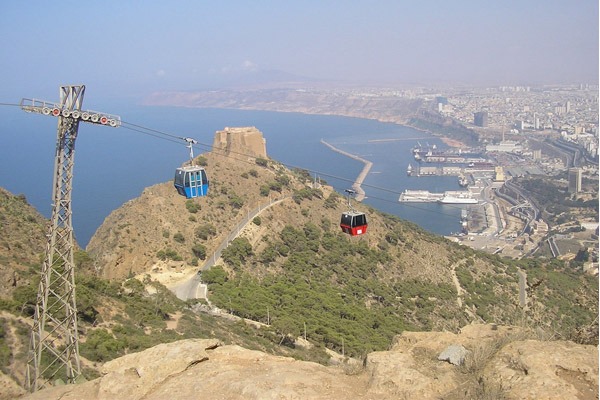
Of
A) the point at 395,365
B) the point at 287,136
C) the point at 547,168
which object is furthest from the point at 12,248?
the point at 287,136

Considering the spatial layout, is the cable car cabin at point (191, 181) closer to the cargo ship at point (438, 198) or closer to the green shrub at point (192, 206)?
the green shrub at point (192, 206)

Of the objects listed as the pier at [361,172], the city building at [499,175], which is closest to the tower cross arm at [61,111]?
the pier at [361,172]

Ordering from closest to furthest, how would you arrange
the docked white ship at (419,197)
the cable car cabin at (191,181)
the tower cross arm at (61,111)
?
the tower cross arm at (61,111) → the cable car cabin at (191,181) → the docked white ship at (419,197)

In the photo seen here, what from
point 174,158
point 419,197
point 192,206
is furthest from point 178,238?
point 174,158

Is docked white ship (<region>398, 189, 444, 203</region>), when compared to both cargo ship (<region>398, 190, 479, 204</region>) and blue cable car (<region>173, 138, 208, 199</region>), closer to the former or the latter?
cargo ship (<region>398, 190, 479, 204</region>)

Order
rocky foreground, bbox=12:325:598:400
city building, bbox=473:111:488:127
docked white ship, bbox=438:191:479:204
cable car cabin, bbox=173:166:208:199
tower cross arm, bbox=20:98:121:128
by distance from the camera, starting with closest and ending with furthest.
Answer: rocky foreground, bbox=12:325:598:400
tower cross arm, bbox=20:98:121:128
cable car cabin, bbox=173:166:208:199
docked white ship, bbox=438:191:479:204
city building, bbox=473:111:488:127

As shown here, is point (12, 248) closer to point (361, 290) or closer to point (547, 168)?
point (361, 290)

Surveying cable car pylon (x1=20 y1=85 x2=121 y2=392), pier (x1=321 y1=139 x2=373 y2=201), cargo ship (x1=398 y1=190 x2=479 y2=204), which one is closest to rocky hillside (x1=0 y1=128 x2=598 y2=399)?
cable car pylon (x1=20 y1=85 x2=121 y2=392)
